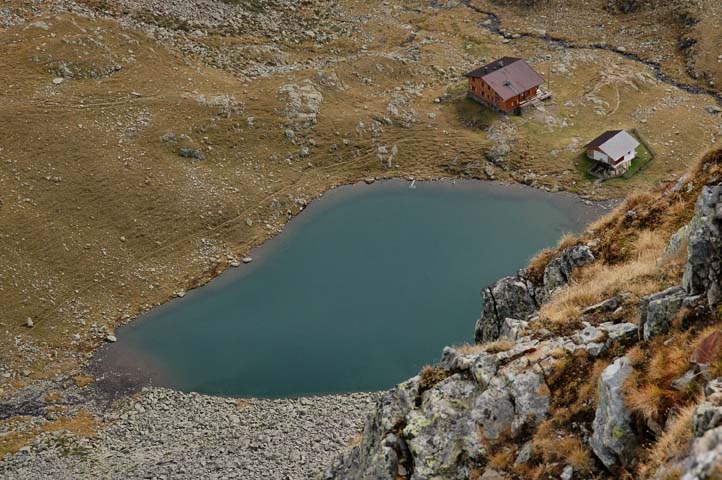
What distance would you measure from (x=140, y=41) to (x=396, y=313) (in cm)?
6094

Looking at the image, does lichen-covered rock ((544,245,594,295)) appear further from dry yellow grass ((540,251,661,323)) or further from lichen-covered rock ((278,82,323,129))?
lichen-covered rock ((278,82,323,129))

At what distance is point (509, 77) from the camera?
92062mm

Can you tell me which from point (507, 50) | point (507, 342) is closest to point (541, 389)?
point (507, 342)

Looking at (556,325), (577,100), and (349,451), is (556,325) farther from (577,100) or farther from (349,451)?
(577,100)

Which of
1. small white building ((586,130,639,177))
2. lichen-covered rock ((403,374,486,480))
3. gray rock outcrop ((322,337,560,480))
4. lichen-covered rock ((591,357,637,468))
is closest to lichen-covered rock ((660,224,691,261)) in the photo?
gray rock outcrop ((322,337,560,480))

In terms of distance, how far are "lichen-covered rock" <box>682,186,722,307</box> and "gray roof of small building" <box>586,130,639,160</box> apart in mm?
63630

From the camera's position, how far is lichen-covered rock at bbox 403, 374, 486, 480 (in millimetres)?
23109

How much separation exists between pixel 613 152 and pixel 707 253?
65316 mm

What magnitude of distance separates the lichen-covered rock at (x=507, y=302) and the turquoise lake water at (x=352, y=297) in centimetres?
2419

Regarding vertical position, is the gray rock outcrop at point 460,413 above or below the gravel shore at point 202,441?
above

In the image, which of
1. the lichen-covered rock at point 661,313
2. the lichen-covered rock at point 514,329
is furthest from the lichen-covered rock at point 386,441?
the lichen-covered rock at point 661,313

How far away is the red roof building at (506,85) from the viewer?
3578 inches

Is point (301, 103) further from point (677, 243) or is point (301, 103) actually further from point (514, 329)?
point (677, 243)

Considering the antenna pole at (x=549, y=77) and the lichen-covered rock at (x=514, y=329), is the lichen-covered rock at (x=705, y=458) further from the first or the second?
the antenna pole at (x=549, y=77)
